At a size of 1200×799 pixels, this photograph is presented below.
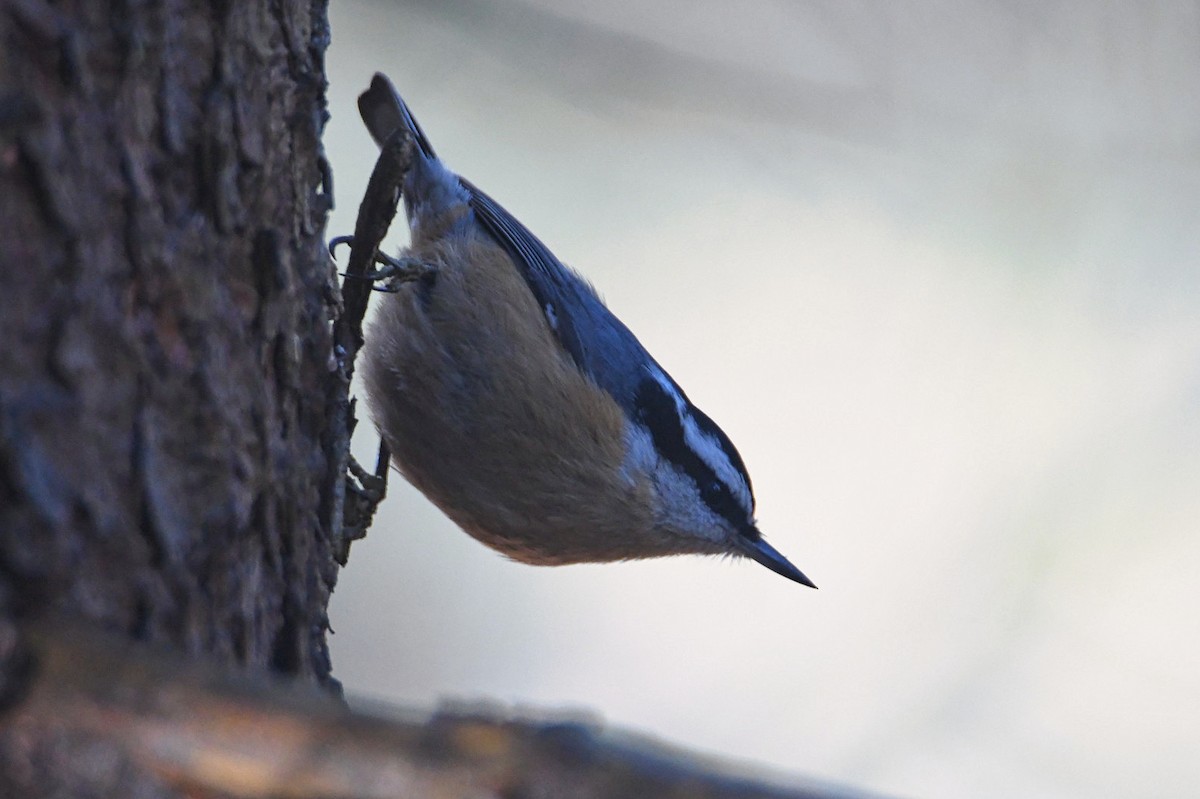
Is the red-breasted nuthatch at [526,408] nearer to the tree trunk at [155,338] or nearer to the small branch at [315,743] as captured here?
the tree trunk at [155,338]

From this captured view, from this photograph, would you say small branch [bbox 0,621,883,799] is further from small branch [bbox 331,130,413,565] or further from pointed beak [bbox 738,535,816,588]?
pointed beak [bbox 738,535,816,588]

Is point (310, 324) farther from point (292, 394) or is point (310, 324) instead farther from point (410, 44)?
point (410, 44)

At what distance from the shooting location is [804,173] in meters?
3.52

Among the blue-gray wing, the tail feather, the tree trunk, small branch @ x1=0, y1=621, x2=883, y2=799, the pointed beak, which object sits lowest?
small branch @ x1=0, y1=621, x2=883, y2=799

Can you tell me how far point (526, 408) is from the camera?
99.8 inches

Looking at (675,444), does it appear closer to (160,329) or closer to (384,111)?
(384,111)

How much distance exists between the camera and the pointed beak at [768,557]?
115 inches

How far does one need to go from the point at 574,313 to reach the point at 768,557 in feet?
2.55

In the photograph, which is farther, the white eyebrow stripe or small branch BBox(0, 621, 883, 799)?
the white eyebrow stripe

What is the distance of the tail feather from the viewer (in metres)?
2.78

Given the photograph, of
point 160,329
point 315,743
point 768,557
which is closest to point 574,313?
point 768,557

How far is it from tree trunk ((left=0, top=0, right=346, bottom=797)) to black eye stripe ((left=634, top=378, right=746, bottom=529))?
49.7 inches

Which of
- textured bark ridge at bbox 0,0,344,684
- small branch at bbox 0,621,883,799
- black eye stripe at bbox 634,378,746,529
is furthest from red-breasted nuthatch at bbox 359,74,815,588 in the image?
small branch at bbox 0,621,883,799

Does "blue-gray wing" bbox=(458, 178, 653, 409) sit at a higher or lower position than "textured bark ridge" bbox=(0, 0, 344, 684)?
higher
